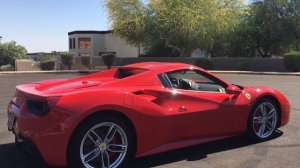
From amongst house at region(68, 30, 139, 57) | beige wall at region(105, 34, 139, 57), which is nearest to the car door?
beige wall at region(105, 34, 139, 57)

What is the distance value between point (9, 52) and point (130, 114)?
39531mm

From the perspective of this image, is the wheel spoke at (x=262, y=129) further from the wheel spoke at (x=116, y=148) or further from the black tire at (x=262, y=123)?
the wheel spoke at (x=116, y=148)

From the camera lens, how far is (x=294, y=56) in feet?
99.0

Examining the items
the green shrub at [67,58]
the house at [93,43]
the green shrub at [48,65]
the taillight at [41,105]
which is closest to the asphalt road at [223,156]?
the taillight at [41,105]

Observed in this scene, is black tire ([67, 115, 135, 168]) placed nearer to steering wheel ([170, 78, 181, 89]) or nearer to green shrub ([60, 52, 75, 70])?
steering wheel ([170, 78, 181, 89])

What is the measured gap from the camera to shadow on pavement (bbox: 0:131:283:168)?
6.10 m

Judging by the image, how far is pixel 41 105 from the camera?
5566 millimetres

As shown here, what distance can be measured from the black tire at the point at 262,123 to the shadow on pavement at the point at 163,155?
14 cm

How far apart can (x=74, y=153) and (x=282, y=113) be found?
3.73 meters

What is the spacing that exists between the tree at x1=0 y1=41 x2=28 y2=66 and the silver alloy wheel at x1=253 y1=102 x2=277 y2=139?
3779 cm

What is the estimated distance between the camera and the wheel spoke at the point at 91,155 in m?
5.53

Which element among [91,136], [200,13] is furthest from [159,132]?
[200,13]

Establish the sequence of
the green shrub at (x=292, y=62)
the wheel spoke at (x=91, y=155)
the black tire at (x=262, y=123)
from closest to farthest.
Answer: the wheel spoke at (x=91, y=155)
the black tire at (x=262, y=123)
the green shrub at (x=292, y=62)

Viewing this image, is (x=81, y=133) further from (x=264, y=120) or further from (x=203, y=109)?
(x=264, y=120)
